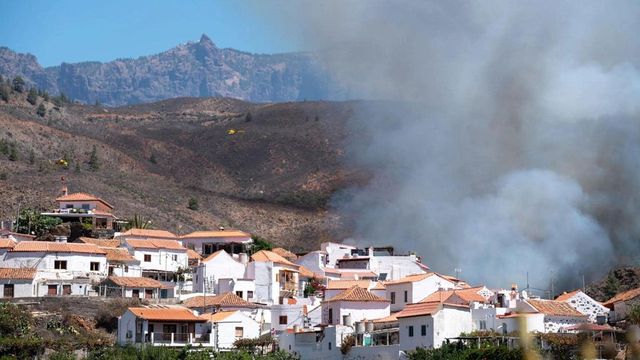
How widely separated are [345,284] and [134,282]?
10.7 m

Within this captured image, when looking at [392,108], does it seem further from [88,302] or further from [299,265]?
[88,302]

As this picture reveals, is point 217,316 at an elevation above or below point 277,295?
below

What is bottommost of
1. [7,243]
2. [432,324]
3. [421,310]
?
[432,324]

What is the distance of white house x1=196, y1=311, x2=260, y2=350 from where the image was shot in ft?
187

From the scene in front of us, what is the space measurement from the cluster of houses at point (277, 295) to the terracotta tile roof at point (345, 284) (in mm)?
81

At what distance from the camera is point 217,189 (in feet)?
402

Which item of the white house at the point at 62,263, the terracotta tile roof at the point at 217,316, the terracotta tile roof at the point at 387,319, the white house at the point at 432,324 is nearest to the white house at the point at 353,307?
the terracotta tile roof at the point at 387,319

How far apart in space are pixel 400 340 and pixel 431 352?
326 centimetres

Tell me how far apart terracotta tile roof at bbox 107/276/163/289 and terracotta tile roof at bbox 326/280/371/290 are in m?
8.76

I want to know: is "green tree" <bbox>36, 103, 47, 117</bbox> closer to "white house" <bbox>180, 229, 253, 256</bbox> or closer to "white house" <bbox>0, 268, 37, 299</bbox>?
"white house" <bbox>180, 229, 253, 256</bbox>

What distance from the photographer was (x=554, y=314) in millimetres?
55312

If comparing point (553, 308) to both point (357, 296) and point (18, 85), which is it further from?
point (18, 85)

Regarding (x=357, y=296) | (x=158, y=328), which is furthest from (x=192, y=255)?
(x=357, y=296)

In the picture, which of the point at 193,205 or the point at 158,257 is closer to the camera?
the point at 158,257
